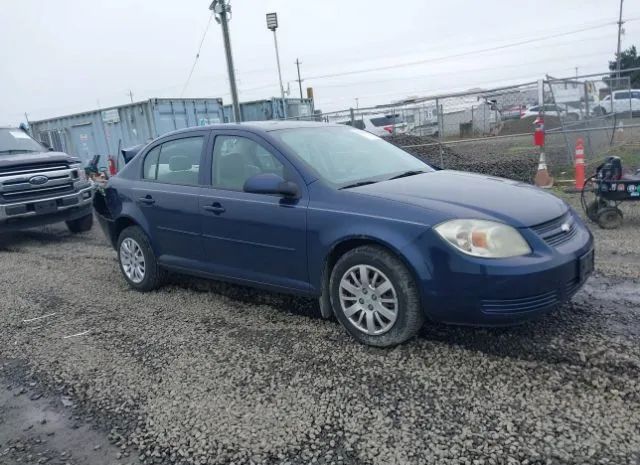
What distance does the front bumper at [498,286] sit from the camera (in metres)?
3.34

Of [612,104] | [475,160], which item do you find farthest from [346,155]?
[612,104]

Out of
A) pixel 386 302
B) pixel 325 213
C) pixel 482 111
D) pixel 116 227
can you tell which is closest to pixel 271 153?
pixel 325 213

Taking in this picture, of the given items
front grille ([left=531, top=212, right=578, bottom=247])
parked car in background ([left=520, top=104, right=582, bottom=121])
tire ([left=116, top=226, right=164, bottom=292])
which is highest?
parked car in background ([left=520, top=104, right=582, bottom=121])

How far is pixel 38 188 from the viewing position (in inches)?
337

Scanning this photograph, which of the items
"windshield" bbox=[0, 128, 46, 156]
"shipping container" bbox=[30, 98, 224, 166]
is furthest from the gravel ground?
"shipping container" bbox=[30, 98, 224, 166]

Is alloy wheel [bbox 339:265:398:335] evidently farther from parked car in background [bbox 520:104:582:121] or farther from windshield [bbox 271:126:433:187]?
parked car in background [bbox 520:104:582:121]

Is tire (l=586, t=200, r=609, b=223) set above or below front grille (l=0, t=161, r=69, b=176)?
below

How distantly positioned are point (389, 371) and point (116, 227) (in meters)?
3.62

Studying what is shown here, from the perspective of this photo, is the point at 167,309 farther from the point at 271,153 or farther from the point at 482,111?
the point at 482,111

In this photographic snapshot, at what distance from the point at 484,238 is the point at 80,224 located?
8112mm

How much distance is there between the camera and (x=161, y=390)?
3496mm

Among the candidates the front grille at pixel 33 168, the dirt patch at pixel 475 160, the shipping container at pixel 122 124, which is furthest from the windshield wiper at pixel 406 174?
the shipping container at pixel 122 124

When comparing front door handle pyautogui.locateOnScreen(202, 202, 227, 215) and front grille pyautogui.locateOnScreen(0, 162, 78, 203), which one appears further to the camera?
front grille pyautogui.locateOnScreen(0, 162, 78, 203)

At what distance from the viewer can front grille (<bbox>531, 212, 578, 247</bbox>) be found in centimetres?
354
